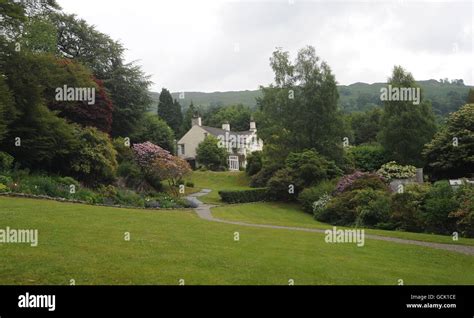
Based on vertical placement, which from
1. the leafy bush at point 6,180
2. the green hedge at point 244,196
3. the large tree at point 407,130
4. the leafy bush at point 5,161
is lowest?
the green hedge at point 244,196

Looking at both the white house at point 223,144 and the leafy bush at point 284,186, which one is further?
the white house at point 223,144

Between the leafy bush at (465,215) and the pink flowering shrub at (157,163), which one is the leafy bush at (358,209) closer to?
the leafy bush at (465,215)

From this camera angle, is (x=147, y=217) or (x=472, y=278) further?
(x=147, y=217)

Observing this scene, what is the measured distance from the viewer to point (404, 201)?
78.9 feet

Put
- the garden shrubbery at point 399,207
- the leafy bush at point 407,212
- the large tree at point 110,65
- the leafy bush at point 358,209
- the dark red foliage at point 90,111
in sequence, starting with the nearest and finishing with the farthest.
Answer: the garden shrubbery at point 399,207
the leafy bush at point 407,212
the leafy bush at point 358,209
the dark red foliage at point 90,111
the large tree at point 110,65

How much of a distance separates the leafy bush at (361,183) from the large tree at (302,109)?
10.8 m

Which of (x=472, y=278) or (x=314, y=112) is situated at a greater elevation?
(x=314, y=112)

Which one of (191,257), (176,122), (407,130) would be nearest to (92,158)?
(191,257)

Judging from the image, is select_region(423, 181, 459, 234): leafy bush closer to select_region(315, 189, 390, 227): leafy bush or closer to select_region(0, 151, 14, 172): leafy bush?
Result: select_region(315, 189, 390, 227): leafy bush

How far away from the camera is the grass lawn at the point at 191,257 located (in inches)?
357

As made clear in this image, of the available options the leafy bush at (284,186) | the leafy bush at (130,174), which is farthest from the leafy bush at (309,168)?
the leafy bush at (130,174)
